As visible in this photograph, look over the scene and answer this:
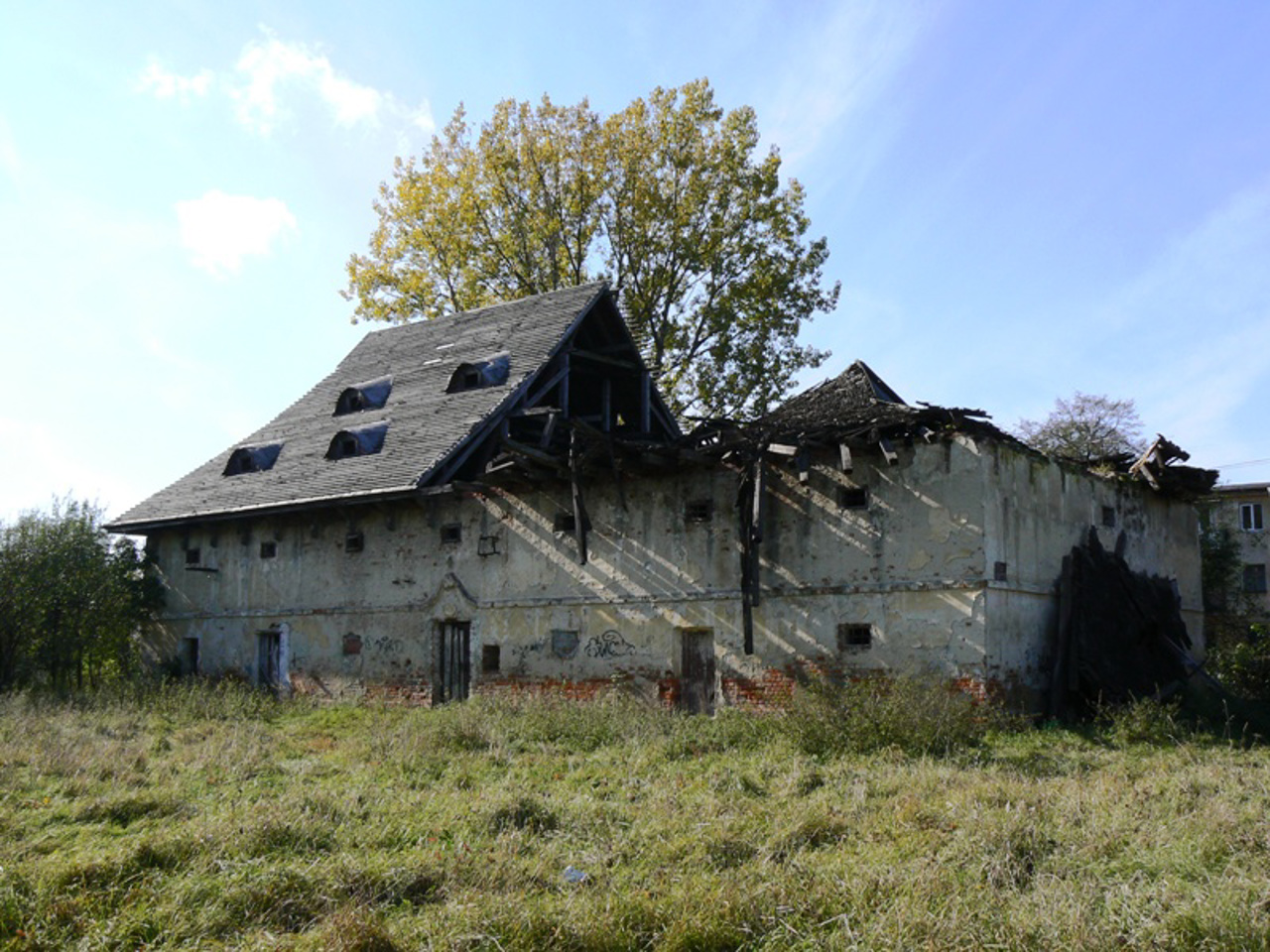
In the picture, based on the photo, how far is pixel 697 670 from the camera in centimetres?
1773

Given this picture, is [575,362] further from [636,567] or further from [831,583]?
[831,583]

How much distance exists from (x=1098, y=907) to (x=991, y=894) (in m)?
0.62

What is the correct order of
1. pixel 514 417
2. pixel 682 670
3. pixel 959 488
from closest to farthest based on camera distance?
pixel 959 488
pixel 682 670
pixel 514 417

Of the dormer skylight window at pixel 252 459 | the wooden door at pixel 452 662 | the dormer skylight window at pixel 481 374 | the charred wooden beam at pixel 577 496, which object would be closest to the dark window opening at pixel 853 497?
the charred wooden beam at pixel 577 496

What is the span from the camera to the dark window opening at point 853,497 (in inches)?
644

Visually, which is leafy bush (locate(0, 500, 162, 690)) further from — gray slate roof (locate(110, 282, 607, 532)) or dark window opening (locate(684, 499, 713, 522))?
dark window opening (locate(684, 499, 713, 522))

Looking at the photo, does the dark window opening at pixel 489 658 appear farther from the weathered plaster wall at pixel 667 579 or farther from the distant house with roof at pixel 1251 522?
the distant house with roof at pixel 1251 522

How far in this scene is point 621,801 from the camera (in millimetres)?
10523

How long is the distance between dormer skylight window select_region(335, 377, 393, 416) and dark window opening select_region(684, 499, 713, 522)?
9158 mm

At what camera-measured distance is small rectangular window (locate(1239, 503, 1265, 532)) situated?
136 feet

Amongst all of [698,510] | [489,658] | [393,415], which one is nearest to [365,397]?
[393,415]

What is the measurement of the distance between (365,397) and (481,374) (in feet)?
11.3

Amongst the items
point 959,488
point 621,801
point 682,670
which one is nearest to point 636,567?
point 682,670

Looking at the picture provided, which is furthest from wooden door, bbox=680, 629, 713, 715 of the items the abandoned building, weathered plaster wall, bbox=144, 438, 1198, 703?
weathered plaster wall, bbox=144, 438, 1198, 703
